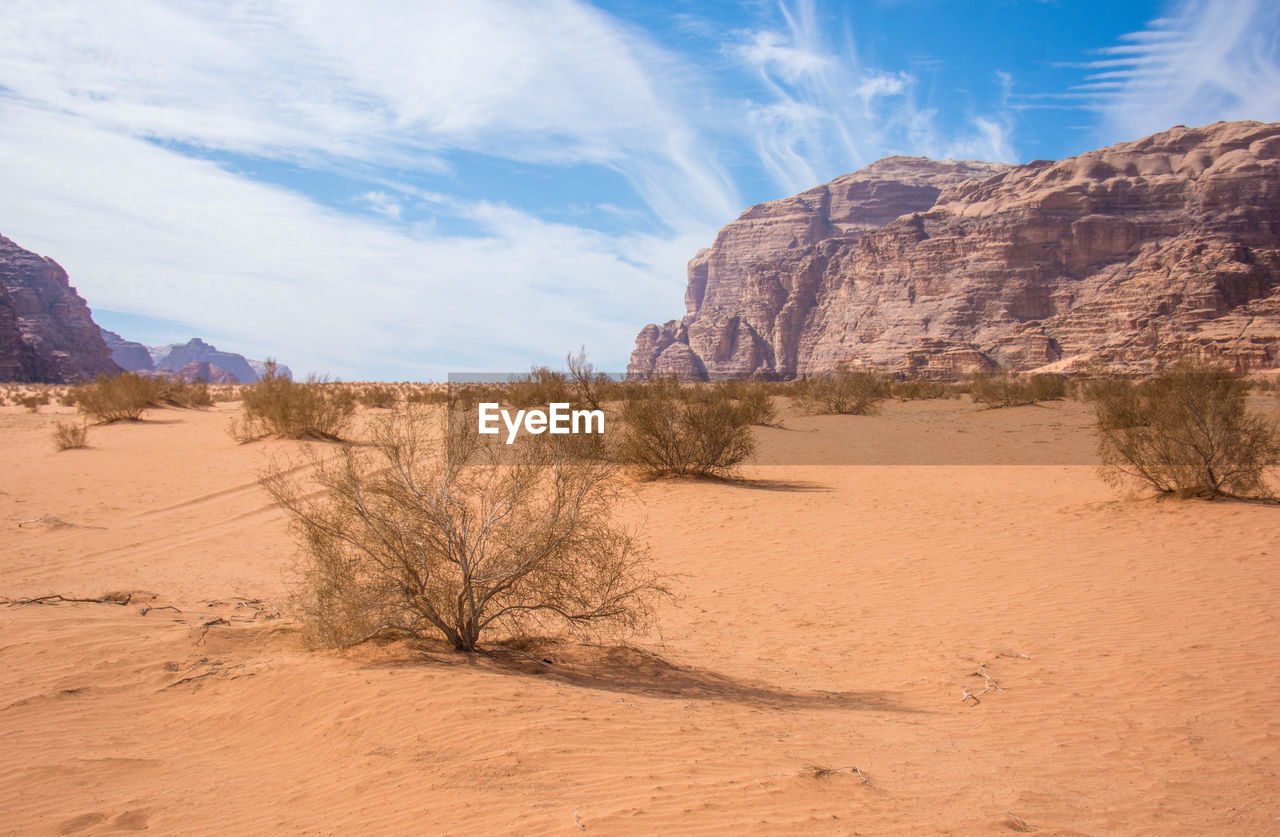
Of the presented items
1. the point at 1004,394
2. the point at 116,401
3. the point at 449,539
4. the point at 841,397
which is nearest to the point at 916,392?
the point at 1004,394

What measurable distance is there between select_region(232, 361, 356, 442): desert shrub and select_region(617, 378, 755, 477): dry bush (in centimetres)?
859

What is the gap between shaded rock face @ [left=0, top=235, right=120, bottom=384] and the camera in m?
70.8

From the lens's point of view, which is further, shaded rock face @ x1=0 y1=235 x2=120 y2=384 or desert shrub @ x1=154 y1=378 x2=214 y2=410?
shaded rock face @ x1=0 y1=235 x2=120 y2=384

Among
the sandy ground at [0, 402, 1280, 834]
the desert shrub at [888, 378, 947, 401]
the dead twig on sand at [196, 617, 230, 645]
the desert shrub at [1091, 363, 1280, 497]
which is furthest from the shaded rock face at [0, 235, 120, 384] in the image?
the desert shrub at [1091, 363, 1280, 497]

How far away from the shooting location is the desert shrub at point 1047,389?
125 feet

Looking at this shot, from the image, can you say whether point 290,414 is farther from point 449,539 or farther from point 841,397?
point 841,397

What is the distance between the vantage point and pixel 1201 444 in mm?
12555

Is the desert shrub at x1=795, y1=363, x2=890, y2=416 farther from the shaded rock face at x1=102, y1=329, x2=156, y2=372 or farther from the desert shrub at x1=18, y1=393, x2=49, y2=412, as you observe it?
the shaded rock face at x1=102, y1=329, x2=156, y2=372

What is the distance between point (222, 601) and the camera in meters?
7.16

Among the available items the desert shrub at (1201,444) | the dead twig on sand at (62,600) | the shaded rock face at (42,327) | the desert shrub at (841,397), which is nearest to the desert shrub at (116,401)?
the dead twig on sand at (62,600)

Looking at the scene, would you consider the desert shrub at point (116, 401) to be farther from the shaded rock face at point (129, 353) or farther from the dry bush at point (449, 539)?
the shaded rock face at point (129, 353)

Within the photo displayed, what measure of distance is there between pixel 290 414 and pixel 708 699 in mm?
17262

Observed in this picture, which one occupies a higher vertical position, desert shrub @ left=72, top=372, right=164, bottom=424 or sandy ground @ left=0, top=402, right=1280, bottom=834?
desert shrub @ left=72, top=372, right=164, bottom=424

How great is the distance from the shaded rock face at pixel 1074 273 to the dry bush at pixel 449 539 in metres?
64.5
